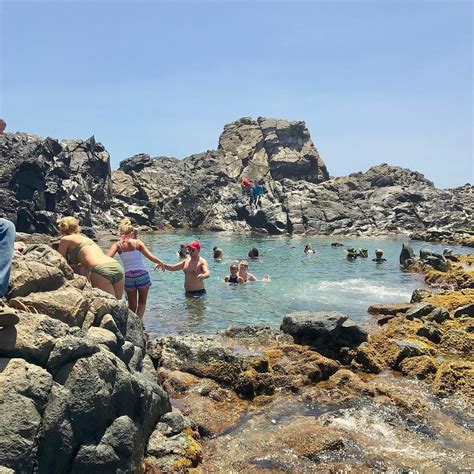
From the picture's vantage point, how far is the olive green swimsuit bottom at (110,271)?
29.7 feet

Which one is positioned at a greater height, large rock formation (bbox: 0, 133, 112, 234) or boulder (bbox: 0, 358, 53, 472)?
large rock formation (bbox: 0, 133, 112, 234)

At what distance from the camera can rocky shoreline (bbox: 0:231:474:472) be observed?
16.7 ft

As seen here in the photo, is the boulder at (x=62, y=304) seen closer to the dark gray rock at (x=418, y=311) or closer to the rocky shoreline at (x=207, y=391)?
the rocky shoreline at (x=207, y=391)

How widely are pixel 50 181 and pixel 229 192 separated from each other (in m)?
32.5

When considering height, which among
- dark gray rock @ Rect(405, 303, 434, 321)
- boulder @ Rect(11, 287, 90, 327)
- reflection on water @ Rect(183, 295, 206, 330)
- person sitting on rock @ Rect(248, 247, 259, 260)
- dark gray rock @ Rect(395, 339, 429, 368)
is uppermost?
boulder @ Rect(11, 287, 90, 327)

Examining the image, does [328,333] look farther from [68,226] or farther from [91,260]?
[68,226]

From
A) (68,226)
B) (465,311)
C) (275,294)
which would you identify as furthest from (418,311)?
(68,226)

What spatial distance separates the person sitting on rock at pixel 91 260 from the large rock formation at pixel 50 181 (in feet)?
141

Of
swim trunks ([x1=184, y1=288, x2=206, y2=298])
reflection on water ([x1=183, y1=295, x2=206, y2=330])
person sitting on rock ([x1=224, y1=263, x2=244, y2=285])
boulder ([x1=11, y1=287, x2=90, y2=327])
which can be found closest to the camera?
boulder ([x1=11, y1=287, x2=90, y2=327])

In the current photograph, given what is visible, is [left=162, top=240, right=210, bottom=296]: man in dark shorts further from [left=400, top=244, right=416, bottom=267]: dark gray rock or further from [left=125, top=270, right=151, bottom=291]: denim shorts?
[left=400, top=244, right=416, bottom=267]: dark gray rock

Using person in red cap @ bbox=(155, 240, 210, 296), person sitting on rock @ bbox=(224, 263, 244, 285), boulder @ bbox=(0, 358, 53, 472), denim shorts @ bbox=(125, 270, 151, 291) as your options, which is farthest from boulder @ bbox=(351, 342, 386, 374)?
person sitting on rock @ bbox=(224, 263, 244, 285)

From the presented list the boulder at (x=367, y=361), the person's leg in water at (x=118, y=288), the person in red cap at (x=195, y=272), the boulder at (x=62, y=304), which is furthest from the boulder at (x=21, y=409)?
the person in red cap at (x=195, y=272)

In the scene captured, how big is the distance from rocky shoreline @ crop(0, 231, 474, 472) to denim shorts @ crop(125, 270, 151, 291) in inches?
62.2

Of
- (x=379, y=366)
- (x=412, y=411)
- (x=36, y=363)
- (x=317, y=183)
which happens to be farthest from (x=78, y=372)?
(x=317, y=183)
